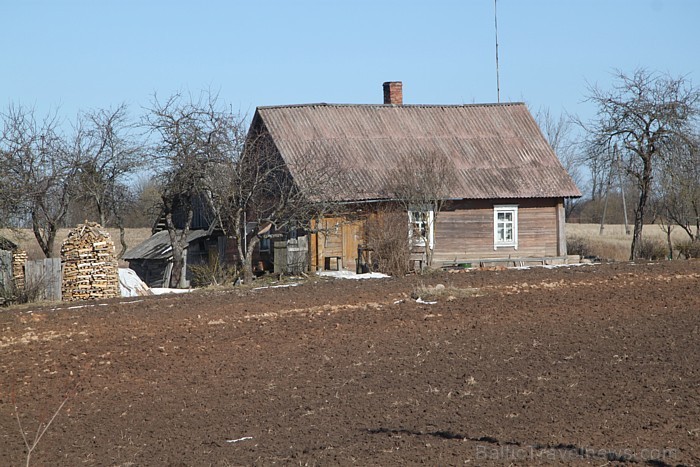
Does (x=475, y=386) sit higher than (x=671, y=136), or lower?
lower

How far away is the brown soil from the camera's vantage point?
873 cm

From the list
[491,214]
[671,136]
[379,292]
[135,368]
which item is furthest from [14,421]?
[671,136]

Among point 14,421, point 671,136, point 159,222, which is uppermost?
point 671,136

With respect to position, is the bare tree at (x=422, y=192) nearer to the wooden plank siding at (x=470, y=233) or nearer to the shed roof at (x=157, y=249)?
the wooden plank siding at (x=470, y=233)

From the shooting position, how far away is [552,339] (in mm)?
14016

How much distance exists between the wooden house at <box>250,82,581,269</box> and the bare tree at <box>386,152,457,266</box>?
0.66 ft

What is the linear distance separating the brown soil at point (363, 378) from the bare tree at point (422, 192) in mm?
6595

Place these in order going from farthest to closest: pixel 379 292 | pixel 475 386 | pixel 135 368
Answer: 1. pixel 379 292
2. pixel 135 368
3. pixel 475 386

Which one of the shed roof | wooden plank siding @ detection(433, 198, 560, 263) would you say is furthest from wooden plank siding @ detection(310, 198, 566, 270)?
the shed roof

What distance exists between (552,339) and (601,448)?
6.07 m

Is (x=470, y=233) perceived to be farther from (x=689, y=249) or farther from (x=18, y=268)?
(x=18, y=268)

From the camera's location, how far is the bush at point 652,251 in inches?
1251

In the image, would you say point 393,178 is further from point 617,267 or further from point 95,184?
point 95,184

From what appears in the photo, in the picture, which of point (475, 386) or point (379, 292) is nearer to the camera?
point (475, 386)
